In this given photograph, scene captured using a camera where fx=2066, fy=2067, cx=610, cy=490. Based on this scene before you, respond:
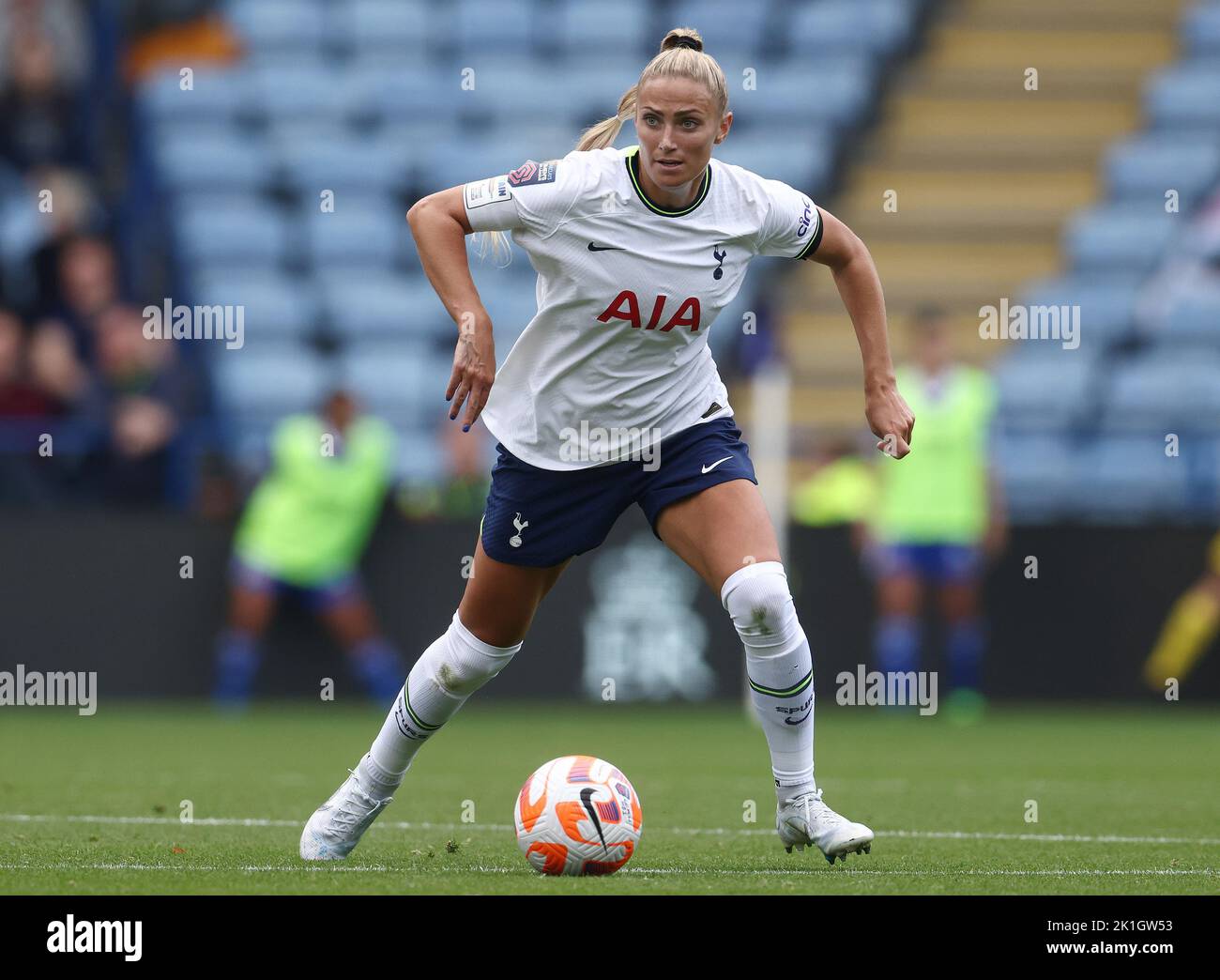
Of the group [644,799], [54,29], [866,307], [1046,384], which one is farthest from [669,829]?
[54,29]

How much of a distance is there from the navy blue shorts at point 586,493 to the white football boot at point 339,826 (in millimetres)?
788

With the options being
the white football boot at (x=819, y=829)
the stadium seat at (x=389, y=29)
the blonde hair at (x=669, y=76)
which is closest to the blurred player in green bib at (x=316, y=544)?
the stadium seat at (x=389, y=29)

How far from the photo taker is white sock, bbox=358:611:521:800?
18.6 feet

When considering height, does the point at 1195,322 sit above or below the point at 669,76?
above

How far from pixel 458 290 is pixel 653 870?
5.29 feet

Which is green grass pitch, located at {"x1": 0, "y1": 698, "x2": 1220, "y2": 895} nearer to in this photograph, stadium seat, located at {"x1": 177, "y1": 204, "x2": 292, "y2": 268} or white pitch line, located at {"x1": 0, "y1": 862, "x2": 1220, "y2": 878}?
white pitch line, located at {"x1": 0, "y1": 862, "x2": 1220, "y2": 878}

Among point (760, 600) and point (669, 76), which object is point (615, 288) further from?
point (760, 600)

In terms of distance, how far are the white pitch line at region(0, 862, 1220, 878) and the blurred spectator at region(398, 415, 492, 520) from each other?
7981 mm

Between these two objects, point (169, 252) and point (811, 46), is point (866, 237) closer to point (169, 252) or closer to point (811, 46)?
point (811, 46)

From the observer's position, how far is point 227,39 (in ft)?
60.3

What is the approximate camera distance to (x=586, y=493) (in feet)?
18.4

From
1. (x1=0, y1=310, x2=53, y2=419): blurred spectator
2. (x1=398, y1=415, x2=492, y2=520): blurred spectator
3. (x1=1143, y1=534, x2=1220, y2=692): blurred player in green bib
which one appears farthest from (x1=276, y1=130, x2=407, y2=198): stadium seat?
(x1=1143, y1=534, x2=1220, y2=692): blurred player in green bib
